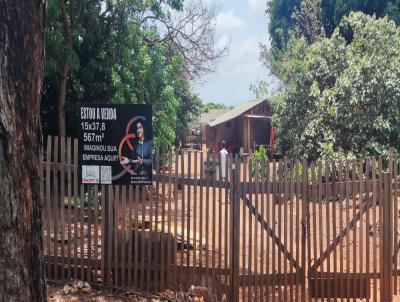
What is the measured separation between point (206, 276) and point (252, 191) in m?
1.17

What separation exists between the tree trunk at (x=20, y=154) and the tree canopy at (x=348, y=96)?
10585 millimetres

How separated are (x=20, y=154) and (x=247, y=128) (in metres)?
29.1

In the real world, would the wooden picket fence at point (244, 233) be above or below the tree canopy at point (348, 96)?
below

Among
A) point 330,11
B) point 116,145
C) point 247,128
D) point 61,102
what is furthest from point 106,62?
point 247,128

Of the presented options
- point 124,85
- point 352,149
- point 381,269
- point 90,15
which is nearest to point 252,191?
point 381,269

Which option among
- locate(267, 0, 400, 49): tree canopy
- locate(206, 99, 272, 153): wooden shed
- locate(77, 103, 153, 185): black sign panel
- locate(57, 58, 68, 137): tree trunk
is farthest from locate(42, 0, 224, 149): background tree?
locate(206, 99, 272, 153): wooden shed

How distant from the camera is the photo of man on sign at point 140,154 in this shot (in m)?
5.45

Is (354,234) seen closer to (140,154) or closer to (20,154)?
(140,154)

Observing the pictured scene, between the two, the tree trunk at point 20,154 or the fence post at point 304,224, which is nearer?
the tree trunk at point 20,154

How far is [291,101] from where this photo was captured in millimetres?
14984

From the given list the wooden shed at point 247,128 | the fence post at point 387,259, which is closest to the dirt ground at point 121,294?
the fence post at point 387,259

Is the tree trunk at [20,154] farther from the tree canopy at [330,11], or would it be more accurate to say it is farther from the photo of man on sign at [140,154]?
the tree canopy at [330,11]

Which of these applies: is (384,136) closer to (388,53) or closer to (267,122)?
(388,53)

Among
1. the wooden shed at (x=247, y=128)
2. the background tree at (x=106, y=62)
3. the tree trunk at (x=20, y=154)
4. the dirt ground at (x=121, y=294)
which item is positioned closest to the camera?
the tree trunk at (x=20, y=154)
